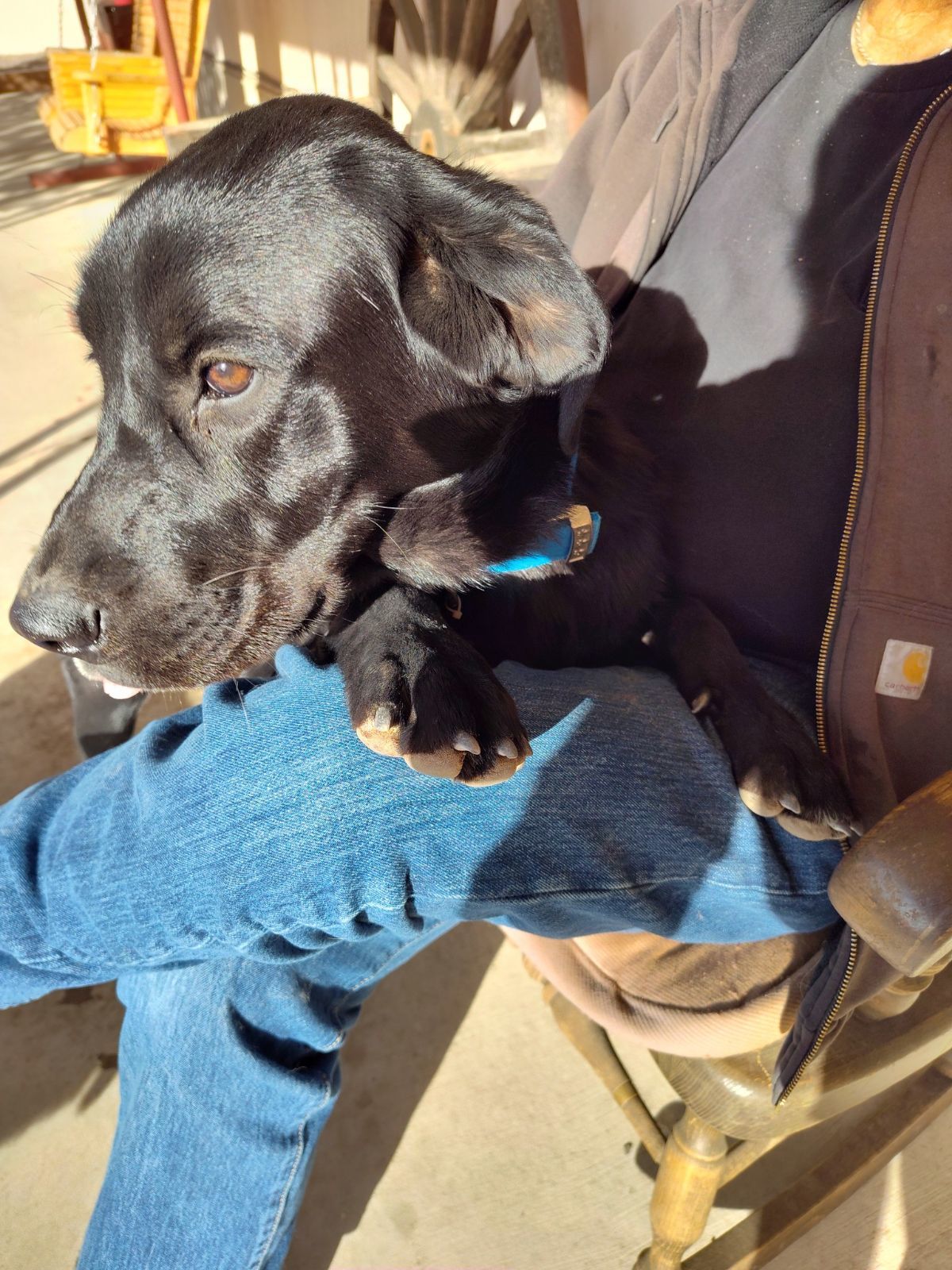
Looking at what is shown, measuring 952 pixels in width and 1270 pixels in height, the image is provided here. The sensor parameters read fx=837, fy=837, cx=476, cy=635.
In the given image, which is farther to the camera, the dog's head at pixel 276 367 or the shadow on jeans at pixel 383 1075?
the shadow on jeans at pixel 383 1075

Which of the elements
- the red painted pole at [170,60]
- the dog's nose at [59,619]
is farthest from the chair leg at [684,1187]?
the red painted pole at [170,60]

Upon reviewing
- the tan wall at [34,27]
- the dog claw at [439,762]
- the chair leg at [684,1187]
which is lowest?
the chair leg at [684,1187]

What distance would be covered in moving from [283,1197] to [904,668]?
3.40ft

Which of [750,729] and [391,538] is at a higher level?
[391,538]

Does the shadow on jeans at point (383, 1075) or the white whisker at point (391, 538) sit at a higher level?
the white whisker at point (391, 538)

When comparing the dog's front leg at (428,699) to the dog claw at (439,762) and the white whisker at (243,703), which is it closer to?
the dog claw at (439,762)

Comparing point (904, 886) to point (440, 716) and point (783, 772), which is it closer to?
point (783, 772)

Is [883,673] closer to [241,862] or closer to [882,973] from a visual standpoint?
[882,973]

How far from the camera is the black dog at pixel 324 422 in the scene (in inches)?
37.9

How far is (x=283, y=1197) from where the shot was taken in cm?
109

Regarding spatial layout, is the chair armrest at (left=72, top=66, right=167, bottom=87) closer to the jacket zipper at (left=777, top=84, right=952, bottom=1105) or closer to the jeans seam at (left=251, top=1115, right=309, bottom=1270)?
the jacket zipper at (left=777, top=84, right=952, bottom=1105)

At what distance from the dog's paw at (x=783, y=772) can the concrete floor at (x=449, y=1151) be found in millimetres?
837

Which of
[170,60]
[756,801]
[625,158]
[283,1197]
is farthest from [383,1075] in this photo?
[170,60]

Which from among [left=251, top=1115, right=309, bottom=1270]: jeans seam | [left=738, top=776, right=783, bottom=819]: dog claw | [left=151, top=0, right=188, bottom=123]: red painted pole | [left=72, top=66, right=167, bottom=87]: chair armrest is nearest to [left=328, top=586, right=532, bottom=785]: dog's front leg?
[left=738, top=776, right=783, bottom=819]: dog claw
